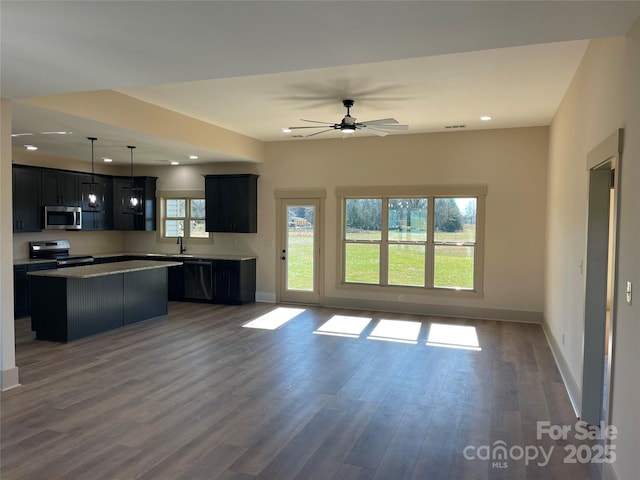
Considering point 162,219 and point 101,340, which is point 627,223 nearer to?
point 101,340

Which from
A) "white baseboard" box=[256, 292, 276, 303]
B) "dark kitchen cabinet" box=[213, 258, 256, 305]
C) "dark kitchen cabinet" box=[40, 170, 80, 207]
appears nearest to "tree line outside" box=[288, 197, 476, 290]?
"white baseboard" box=[256, 292, 276, 303]

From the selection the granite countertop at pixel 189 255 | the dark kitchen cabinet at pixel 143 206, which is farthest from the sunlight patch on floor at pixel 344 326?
the dark kitchen cabinet at pixel 143 206

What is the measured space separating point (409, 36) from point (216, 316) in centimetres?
572

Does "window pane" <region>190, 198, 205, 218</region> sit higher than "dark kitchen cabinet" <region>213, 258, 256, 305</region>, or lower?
higher

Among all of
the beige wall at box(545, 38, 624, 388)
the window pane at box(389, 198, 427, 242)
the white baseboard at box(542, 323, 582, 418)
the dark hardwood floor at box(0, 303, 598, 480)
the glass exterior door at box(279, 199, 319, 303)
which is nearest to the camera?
the dark hardwood floor at box(0, 303, 598, 480)

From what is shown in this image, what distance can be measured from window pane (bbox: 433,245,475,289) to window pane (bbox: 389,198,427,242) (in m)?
0.41

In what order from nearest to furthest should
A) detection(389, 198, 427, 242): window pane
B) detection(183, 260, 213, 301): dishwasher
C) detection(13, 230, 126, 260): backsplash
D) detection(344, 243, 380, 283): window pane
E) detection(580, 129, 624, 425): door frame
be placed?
detection(580, 129, 624, 425): door frame < detection(389, 198, 427, 242): window pane < detection(13, 230, 126, 260): backsplash < detection(344, 243, 380, 283): window pane < detection(183, 260, 213, 301): dishwasher

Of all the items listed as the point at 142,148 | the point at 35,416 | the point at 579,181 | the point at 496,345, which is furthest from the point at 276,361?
the point at 142,148

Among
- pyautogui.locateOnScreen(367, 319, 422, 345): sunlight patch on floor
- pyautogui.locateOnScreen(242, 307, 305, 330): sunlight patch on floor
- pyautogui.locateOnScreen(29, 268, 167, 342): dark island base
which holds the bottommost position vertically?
pyautogui.locateOnScreen(242, 307, 305, 330): sunlight patch on floor

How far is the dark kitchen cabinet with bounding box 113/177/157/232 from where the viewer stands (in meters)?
9.23

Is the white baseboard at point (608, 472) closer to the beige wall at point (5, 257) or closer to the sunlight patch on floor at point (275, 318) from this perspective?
the sunlight patch on floor at point (275, 318)

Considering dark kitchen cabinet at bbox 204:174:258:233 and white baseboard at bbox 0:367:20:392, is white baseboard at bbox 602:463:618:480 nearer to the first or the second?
white baseboard at bbox 0:367:20:392

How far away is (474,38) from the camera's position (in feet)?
8.83

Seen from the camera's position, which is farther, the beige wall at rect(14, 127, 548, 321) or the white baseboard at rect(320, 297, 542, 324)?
the white baseboard at rect(320, 297, 542, 324)
